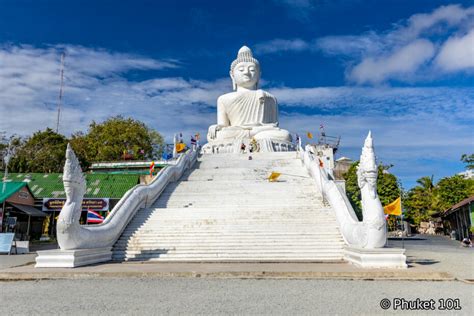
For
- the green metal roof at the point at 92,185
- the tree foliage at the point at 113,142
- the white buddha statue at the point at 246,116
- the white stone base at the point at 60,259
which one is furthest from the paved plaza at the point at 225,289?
the tree foliage at the point at 113,142

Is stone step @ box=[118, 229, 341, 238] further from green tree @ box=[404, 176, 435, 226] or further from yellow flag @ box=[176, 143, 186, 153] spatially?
green tree @ box=[404, 176, 435, 226]

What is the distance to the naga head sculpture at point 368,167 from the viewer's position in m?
9.17

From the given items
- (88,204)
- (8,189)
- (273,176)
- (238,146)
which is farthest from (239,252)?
(238,146)

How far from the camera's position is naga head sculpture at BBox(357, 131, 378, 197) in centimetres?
917

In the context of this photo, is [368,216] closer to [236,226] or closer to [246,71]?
[236,226]

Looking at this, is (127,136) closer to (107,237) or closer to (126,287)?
(107,237)

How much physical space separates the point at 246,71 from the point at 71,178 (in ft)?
74.8

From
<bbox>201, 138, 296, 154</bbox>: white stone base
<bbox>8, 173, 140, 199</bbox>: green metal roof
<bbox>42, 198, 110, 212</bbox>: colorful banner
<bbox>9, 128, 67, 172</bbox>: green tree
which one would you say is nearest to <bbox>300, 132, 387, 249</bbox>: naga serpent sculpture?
<bbox>42, 198, 110, 212</bbox>: colorful banner

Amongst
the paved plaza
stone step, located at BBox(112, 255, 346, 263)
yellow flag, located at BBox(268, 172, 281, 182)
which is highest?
yellow flag, located at BBox(268, 172, 281, 182)

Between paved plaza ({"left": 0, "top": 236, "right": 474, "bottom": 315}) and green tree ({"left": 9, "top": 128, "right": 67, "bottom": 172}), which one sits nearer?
paved plaza ({"left": 0, "top": 236, "right": 474, "bottom": 315})

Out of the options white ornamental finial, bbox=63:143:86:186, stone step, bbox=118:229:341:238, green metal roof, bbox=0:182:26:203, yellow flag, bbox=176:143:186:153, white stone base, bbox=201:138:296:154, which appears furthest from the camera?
yellow flag, bbox=176:143:186:153

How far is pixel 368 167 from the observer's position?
9.20 meters

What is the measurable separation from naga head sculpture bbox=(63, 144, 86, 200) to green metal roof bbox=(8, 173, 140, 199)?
34.3ft

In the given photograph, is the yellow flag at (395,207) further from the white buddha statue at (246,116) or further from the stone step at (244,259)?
the white buddha statue at (246,116)
